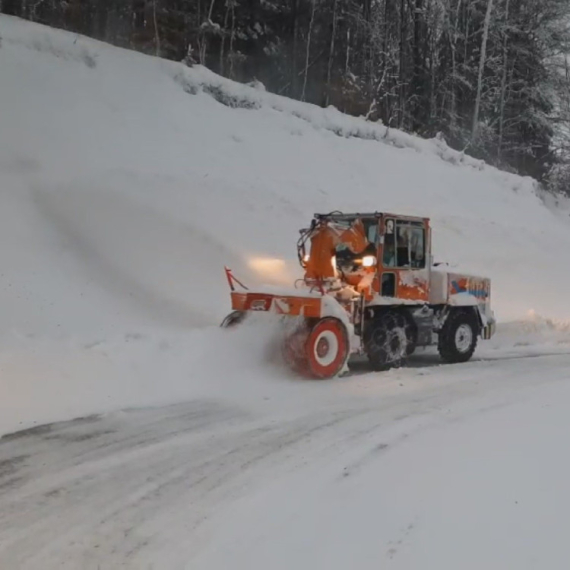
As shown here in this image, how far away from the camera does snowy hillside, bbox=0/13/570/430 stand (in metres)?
9.09

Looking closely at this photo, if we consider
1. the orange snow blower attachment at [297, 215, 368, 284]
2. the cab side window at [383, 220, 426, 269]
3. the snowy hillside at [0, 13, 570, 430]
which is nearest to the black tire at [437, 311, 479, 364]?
the cab side window at [383, 220, 426, 269]

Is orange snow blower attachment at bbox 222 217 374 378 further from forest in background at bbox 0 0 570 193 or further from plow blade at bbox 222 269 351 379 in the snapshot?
forest in background at bbox 0 0 570 193

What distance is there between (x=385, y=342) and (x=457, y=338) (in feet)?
6.07

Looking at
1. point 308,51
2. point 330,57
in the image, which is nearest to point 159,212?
point 308,51

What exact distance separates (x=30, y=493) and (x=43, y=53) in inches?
564

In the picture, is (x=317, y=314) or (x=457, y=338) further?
(x=457, y=338)

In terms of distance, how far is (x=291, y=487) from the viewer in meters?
5.44

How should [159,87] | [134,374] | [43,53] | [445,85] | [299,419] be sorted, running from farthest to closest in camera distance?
1. [445,85]
2. [159,87]
3. [43,53]
4. [134,374]
5. [299,419]

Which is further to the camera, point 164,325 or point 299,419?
point 164,325

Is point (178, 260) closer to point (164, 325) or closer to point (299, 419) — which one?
point (164, 325)

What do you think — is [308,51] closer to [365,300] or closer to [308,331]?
[365,300]

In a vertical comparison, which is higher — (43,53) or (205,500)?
(43,53)

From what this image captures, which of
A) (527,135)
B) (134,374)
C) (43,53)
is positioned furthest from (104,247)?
(527,135)

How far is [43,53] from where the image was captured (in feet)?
55.8
